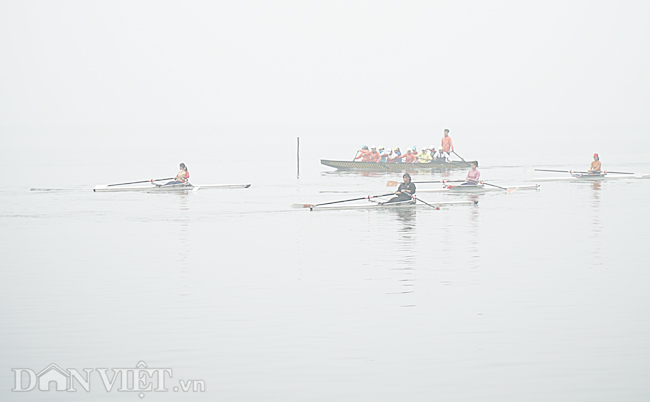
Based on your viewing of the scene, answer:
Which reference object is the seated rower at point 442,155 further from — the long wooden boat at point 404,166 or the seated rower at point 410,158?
the seated rower at point 410,158

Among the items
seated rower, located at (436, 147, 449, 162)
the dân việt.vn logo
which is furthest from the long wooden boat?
the dân việt.vn logo

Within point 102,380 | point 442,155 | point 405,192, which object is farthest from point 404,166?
point 102,380

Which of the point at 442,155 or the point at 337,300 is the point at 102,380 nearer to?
the point at 337,300

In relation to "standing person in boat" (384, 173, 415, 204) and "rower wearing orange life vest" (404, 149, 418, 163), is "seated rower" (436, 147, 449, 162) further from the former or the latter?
"standing person in boat" (384, 173, 415, 204)

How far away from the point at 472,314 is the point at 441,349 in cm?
262

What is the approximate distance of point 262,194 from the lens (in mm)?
44344

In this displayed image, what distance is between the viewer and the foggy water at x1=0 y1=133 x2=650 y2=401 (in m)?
13.6

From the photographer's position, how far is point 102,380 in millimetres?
13438

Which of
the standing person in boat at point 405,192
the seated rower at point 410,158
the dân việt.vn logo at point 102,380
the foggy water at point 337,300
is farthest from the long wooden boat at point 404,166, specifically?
the dân việt.vn logo at point 102,380

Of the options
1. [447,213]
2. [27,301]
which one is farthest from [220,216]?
[27,301]

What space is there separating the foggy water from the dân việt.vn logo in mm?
136

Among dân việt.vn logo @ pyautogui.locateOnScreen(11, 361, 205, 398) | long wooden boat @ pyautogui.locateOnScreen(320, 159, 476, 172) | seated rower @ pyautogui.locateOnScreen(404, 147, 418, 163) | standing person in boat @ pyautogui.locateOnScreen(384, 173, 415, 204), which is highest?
seated rower @ pyautogui.locateOnScreen(404, 147, 418, 163)

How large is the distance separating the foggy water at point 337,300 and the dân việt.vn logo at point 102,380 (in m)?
0.14

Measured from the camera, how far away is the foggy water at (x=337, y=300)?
1365cm
